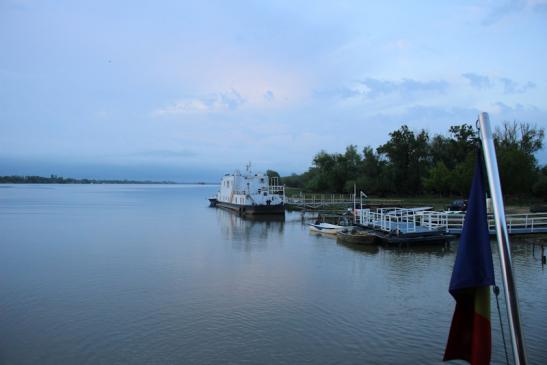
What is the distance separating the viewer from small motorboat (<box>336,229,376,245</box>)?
94.4ft

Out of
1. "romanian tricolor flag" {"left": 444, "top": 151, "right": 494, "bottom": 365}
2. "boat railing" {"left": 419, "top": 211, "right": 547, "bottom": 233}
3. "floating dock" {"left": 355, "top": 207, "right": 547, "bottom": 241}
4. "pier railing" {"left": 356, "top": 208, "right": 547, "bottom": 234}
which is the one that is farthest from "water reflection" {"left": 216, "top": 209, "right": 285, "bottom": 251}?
"romanian tricolor flag" {"left": 444, "top": 151, "right": 494, "bottom": 365}

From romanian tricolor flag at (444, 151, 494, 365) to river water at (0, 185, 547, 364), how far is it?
6164 mm

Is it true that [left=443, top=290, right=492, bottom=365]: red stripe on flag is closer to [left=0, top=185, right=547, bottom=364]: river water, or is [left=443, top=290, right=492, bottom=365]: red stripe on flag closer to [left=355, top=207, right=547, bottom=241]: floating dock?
[left=0, top=185, right=547, bottom=364]: river water

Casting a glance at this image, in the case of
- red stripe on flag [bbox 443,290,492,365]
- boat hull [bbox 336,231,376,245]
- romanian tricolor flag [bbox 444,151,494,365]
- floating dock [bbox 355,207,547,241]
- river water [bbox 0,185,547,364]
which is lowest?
river water [bbox 0,185,547,364]

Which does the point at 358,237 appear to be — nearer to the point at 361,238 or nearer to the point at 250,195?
A: the point at 361,238

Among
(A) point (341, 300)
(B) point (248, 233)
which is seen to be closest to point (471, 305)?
(A) point (341, 300)

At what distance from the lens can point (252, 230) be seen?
40562 millimetres

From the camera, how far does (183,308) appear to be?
1541 centimetres

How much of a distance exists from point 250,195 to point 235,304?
40.8m

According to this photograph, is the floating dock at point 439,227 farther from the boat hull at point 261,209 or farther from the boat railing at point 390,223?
the boat hull at point 261,209

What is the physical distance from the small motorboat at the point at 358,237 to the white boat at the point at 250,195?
22.8 m

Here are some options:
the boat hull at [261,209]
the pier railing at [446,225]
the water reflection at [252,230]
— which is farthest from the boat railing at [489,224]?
the boat hull at [261,209]

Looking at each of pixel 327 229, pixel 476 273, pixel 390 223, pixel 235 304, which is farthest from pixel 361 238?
pixel 476 273

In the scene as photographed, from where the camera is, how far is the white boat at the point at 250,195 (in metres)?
53.1
